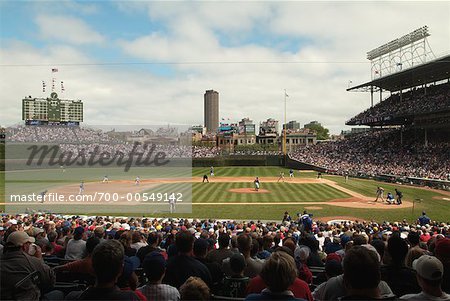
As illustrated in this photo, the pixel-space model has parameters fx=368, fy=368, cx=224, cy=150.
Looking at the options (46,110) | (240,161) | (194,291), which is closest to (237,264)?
(194,291)

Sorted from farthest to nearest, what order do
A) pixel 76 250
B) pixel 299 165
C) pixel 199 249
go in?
pixel 299 165 < pixel 76 250 < pixel 199 249

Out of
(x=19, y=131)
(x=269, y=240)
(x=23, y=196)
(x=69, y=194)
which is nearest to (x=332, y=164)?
(x=69, y=194)

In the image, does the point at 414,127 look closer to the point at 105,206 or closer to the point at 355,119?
the point at 355,119

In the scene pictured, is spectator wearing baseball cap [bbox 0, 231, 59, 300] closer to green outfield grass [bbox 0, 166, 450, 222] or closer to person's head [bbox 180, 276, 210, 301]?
person's head [bbox 180, 276, 210, 301]

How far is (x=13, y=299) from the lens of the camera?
457cm

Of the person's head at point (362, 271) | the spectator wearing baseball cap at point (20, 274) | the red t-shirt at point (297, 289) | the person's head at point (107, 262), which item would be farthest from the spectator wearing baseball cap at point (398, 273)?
the spectator wearing baseball cap at point (20, 274)

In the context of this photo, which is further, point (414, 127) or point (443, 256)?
point (414, 127)

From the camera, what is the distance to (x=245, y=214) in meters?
25.3

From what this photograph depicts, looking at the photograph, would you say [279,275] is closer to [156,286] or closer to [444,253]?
[156,286]

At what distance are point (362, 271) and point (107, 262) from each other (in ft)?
8.09

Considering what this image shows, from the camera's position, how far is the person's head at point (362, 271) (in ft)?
11.3

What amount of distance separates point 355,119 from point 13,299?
7836cm

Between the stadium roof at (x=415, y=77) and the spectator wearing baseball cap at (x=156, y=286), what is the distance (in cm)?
5372

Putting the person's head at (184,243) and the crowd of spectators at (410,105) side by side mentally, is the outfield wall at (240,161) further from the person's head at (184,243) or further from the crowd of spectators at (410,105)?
the person's head at (184,243)
